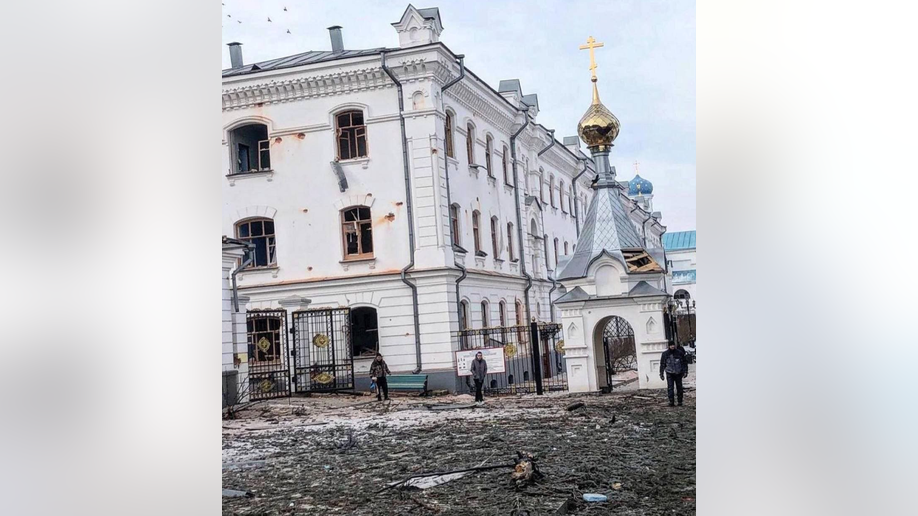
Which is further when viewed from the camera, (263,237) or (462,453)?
(263,237)

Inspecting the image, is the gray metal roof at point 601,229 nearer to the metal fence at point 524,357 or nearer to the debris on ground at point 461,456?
the metal fence at point 524,357

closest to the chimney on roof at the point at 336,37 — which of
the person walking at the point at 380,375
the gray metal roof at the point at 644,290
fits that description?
the person walking at the point at 380,375

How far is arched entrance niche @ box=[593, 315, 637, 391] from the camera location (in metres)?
5.61

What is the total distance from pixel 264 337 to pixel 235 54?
179 centimetres

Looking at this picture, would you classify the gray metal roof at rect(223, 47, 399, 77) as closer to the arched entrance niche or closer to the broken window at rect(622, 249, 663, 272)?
the broken window at rect(622, 249, 663, 272)

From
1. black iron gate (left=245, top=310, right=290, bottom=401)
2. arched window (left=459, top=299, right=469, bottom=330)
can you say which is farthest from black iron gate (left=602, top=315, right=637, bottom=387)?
black iron gate (left=245, top=310, right=290, bottom=401)

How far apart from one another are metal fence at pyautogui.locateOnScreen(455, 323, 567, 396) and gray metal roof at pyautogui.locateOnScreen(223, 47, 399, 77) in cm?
188

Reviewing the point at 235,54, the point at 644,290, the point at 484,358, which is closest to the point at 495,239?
the point at 484,358

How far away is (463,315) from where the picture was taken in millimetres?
5852

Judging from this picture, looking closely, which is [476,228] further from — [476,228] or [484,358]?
[484,358]

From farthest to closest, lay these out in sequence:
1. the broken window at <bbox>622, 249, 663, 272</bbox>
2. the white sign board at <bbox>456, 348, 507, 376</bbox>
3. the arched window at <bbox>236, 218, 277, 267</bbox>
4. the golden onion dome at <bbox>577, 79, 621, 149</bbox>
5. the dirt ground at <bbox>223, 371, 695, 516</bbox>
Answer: the arched window at <bbox>236, 218, 277, 267</bbox>
the white sign board at <bbox>456, 348, 507, 376</bbox>
the golden onion dome at <bbox>577, 79, 621, 149</bbox>
the broken window at <bbox>622, 249, 663, 272</bbox>
the dirt ground at <bbox>223, 371, 695, 516</bbox>
